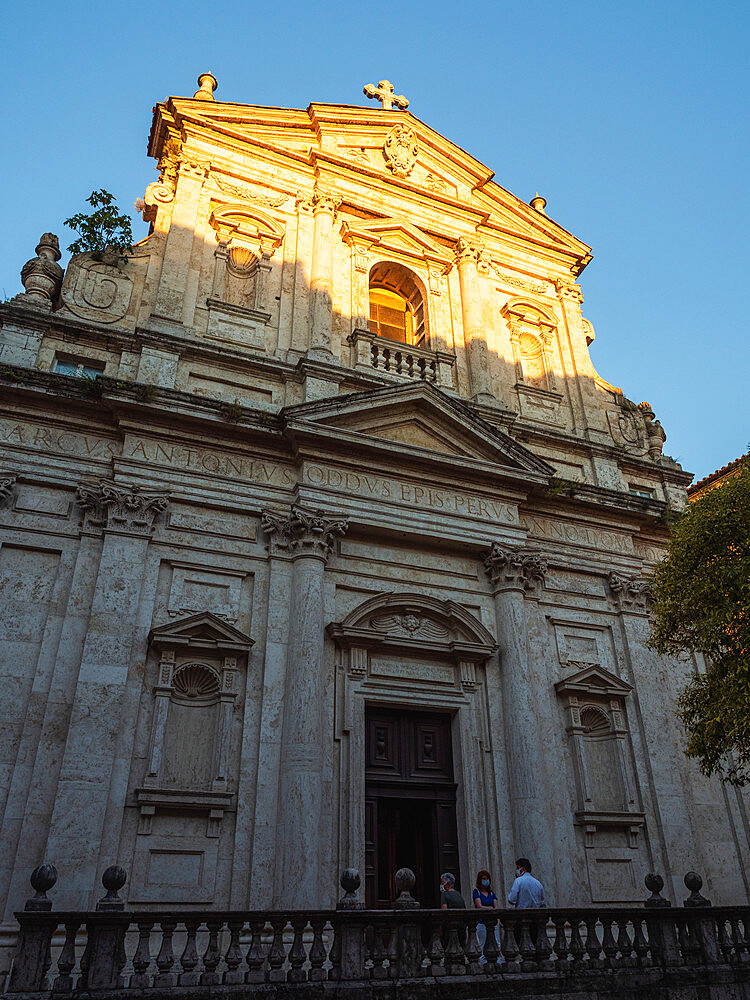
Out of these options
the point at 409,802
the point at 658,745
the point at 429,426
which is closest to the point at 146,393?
the point at 429,426

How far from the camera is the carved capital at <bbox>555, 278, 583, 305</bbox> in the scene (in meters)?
18.6

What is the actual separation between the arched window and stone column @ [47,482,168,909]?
7.50 metres

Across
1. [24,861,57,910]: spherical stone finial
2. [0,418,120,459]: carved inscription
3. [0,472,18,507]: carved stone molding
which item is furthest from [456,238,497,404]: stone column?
[24,861,57,910]: spherical stone finial

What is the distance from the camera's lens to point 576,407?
1692 centimetres

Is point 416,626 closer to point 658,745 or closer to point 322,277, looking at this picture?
point 658,745

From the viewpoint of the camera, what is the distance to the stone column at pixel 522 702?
11070 millimetres

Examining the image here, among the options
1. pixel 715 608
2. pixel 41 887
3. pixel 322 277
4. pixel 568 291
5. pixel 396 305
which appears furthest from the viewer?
pixel 568 291

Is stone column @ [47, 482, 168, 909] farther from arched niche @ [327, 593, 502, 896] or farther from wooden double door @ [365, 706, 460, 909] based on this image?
wooden double door @ [365, 706, 460, 909]

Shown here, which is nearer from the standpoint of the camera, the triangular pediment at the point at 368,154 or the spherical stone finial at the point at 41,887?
the spherical stone finial at the point at 41,887

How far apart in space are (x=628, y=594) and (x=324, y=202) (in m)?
10.2

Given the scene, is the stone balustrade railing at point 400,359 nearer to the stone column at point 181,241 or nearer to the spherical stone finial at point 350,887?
the stone column at point 181,241

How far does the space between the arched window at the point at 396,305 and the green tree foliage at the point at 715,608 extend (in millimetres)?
7565

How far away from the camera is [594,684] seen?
523 inches

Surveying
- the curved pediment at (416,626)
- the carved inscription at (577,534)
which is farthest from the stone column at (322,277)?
the carved inscription at (577,534)
